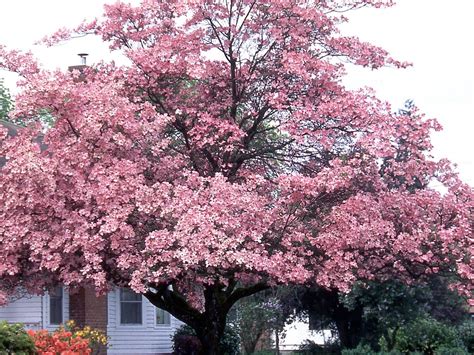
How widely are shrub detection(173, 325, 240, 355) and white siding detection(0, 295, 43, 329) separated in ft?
13.0

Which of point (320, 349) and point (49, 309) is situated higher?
point (49, 309)

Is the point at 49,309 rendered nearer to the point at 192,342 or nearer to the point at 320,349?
the point at 192,342

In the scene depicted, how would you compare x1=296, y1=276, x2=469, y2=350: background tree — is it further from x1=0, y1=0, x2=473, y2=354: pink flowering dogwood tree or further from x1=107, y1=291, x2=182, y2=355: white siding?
x1=0, y1=0, x2=473, y2=354: pink flowering dogwood tree

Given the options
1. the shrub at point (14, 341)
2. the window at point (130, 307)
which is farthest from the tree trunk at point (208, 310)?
the window at point (130, 307)

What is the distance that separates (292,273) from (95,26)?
20.4ft

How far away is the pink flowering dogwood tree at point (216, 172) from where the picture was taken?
12.1 m

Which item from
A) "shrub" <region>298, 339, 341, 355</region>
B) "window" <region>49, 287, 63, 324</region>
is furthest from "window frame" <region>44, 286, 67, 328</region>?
"shrub" <region>298, 339, 341, 355</region>

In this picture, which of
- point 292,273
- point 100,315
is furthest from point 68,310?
point 292,273

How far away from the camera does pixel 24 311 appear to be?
19328mm

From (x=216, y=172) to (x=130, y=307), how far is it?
30.2 ft

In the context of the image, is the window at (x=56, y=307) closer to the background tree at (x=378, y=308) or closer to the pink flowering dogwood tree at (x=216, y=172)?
the pink flowering dogwood tree at (x=216, y=172)

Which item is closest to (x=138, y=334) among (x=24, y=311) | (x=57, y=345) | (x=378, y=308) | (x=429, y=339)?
(x=24, y=311)

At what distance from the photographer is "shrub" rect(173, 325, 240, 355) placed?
2117 cm

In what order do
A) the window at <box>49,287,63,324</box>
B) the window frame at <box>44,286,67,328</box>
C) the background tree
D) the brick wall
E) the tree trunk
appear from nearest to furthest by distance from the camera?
the tree trunk → the window frame at <box>44,286,67,328</box> → the window at <box>49,287,63,324</box> → the brick wall → the background tree
